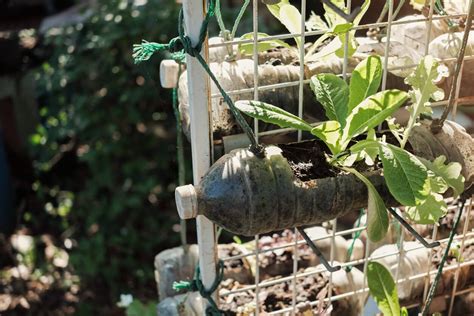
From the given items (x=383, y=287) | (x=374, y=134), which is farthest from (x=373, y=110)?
(x=383, y=287)

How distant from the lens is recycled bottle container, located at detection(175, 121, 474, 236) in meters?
0.70

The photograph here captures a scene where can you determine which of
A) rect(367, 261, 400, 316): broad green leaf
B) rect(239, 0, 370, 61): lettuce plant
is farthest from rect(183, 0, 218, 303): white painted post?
rect(367, 261, 400, 316): broad green leaf

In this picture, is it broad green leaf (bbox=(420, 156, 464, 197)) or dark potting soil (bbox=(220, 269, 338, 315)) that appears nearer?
broad green leaf (bbox=(420, 156, 464, 197))

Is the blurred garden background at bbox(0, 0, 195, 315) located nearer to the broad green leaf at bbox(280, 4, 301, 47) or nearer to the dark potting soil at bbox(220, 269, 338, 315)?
the dark potting soil at bbox(220, 269, 338, 315)

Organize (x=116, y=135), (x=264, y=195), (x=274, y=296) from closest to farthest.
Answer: (x=264, y=195) → (x=274, y=296) → (x=116, y=135)

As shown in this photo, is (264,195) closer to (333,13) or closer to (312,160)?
(312,160)

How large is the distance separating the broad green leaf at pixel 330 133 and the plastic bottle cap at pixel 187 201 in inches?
6.0

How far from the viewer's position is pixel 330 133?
73 cm

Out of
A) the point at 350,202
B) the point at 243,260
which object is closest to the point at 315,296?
the point at 243,260

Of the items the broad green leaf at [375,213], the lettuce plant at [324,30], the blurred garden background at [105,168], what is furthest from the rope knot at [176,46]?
the blurred garden background at [105,168]

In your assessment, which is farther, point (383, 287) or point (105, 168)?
point (105, 168)

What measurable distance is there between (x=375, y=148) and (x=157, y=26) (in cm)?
120

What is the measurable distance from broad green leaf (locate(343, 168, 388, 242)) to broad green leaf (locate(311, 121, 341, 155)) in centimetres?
3

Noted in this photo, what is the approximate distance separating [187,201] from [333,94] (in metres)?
0.21
